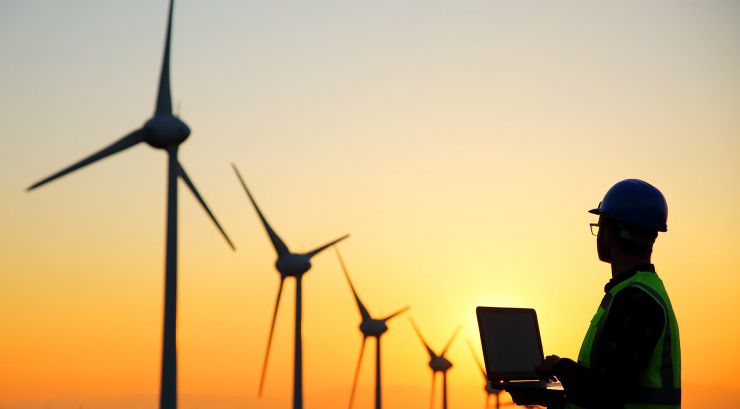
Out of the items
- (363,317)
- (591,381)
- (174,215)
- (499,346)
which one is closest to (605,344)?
(591,381)

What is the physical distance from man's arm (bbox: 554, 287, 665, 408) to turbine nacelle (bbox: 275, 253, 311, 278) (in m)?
73.8

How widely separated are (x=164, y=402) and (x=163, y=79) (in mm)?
17728

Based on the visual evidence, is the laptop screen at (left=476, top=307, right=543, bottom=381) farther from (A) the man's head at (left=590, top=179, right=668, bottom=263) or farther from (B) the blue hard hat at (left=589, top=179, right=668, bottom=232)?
(B) the blue hard hat at (left=589, top=179, right=668, bottom=232)

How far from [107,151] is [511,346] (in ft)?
147

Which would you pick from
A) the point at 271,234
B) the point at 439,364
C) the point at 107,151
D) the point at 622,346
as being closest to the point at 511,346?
the point at 622,346

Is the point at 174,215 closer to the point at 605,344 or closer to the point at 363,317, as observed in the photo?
the point at 605,344

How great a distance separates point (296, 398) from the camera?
252ft

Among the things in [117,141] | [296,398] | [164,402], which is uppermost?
[117,141]

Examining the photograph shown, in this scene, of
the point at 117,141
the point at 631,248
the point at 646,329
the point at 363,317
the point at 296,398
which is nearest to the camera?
the point at 646,329

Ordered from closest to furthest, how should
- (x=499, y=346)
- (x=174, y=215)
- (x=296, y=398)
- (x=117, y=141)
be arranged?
1. (x=499, y=346)
2. (x=174, y=215)
3. (x=117, y=141)
4. (x=296, y=398)

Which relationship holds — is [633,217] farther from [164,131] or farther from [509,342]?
[164,131]

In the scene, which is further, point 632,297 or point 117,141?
point 117,141

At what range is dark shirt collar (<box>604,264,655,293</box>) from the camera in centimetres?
987

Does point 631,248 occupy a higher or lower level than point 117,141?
lower
